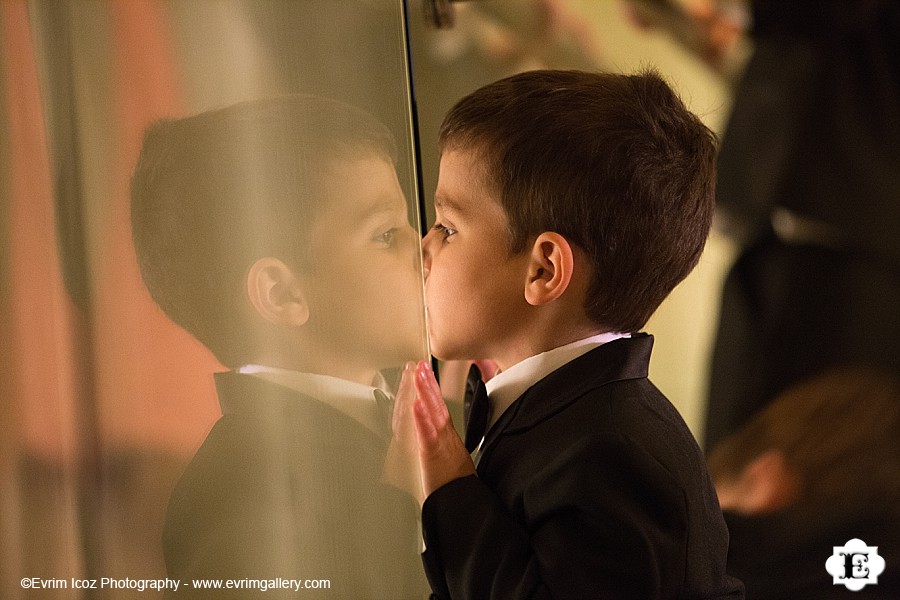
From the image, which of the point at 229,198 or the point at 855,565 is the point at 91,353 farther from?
the point at 855,565

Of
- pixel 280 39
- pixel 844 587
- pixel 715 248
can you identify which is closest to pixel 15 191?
pixel 280 39

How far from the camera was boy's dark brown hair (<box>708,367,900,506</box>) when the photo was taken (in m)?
0.85

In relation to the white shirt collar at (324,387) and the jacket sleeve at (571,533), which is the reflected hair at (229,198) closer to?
the white shirt collar at (324,387)

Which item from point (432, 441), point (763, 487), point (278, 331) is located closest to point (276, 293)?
point (278, 331)

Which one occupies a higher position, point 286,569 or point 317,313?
point 317,313

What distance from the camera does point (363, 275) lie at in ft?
1.67

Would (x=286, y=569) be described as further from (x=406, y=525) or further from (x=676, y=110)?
(x=676, y=110)

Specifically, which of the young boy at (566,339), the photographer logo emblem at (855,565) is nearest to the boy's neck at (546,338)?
the young boy at (566,339)

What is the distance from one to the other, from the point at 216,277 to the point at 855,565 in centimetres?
69

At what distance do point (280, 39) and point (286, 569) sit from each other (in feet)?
1.00

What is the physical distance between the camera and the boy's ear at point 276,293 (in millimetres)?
499

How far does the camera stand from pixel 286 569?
498 mm

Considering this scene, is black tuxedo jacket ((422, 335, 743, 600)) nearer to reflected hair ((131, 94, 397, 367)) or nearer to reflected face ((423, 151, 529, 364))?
reflected face ((423, 151, 529, 364))

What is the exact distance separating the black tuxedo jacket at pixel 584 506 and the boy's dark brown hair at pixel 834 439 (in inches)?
13.3
